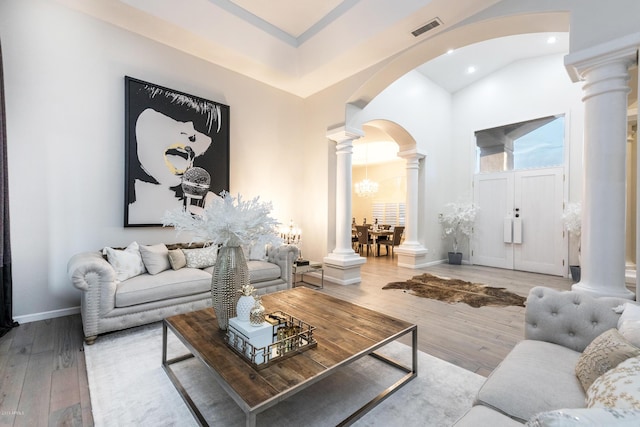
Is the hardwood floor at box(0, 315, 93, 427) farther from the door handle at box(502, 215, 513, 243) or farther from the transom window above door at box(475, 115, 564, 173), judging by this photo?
→ the transom window above door at box(475, 115, 564, 173)

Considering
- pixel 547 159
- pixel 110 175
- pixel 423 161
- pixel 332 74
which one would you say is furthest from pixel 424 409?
pixel 547 159

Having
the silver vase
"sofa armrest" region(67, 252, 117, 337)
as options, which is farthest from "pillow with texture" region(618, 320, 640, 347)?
"sofa armrest" region(67, 252, 117, 337)

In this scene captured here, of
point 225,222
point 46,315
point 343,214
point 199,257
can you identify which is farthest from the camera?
point 343,214

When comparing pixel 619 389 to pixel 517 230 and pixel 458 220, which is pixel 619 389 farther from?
pixel 458 220

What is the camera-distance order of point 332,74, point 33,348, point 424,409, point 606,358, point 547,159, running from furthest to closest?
point 547,159 → point 332,74 → point 33,348 → point 424,409 → point 606,358

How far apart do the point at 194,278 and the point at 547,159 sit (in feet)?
22.1

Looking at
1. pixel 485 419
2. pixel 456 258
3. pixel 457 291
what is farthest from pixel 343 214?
pixel 485 419

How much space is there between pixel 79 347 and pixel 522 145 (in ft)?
25.5

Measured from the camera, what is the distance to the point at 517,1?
8.84 feet

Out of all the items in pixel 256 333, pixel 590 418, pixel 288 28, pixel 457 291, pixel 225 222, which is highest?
pixel 288 28

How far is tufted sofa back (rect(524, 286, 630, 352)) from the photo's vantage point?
1486 millimetres

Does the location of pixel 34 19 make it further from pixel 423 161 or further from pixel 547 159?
pixel 547 159

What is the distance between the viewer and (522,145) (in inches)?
235

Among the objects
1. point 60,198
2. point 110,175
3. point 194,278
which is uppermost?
point 110,175
